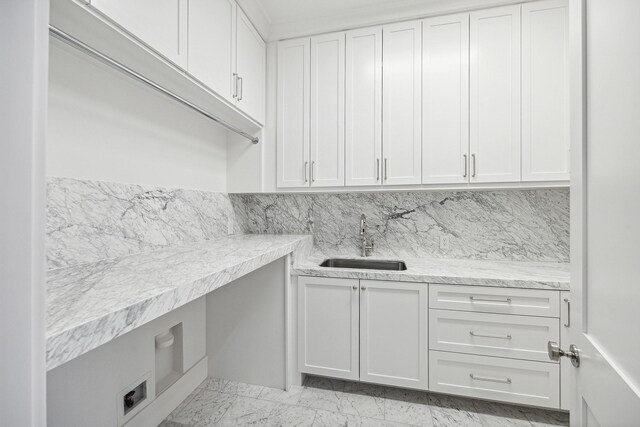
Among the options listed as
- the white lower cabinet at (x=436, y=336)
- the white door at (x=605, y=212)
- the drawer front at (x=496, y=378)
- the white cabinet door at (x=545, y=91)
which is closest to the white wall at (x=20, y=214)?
the white door at (x=605, y=212)

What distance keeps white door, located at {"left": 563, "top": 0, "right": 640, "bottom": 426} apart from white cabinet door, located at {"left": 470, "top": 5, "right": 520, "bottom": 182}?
4.25 ft

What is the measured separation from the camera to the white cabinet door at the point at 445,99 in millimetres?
2002

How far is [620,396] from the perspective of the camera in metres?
0.53

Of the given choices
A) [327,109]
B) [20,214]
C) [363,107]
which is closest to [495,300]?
[363,107]

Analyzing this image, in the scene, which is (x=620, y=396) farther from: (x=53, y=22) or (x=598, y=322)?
(x=53, y=22)

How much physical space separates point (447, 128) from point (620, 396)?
5.93 ft

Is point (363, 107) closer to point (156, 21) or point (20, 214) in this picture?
point (156, 21)

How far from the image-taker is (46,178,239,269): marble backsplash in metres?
1.14

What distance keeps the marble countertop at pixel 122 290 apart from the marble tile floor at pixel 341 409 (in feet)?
3.32

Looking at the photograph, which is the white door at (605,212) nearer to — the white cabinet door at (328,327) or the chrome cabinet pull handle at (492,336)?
the chrome cabinet pull handle at (492,336)

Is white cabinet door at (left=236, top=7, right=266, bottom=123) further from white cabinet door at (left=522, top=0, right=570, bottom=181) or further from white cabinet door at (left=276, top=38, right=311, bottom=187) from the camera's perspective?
white cabinet door at (left=522, top=0, right=570, bottom=181)

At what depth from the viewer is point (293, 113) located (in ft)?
7.57

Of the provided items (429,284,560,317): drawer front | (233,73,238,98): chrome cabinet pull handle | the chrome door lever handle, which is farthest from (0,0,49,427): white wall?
(429,284,560,317): drawer front

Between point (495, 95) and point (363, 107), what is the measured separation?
897 mm
